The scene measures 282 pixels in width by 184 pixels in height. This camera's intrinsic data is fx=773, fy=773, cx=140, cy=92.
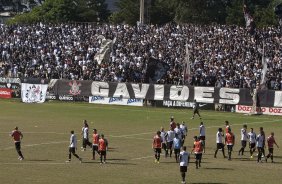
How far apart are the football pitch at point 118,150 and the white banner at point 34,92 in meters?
4.84

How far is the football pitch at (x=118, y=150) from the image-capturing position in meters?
37.9

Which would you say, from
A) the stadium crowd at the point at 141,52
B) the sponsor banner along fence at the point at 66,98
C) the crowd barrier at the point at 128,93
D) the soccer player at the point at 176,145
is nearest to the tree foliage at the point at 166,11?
the stadium crowd at the point at 141,52

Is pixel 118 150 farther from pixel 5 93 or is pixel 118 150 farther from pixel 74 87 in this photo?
pixel 5 93

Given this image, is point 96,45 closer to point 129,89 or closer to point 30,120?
point 129,89

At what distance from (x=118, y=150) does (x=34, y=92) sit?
118 ft

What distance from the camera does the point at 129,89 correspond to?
79.2 meters

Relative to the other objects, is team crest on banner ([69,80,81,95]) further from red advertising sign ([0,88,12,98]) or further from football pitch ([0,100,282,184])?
red advertising sign ([0,88,12,98])

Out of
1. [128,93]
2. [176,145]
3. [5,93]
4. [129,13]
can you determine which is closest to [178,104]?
[128,93]

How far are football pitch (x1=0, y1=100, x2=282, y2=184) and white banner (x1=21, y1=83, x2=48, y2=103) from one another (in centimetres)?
484

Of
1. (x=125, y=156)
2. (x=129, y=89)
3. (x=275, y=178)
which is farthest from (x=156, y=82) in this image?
(x=275, y=178)

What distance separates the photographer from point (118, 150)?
1884 inches

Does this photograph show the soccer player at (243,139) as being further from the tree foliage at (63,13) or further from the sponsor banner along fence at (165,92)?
the tree foliage at (63,13)

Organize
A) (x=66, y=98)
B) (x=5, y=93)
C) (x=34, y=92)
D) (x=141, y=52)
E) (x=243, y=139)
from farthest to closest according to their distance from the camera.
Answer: (x=5, y=93)
(x=66, y=98)
(x=141, y=52)
(x=34, y=92)
(x=243, y=139)

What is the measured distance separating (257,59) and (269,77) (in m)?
3.63
